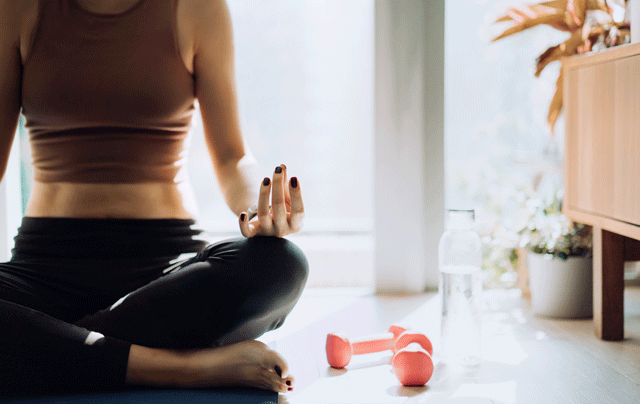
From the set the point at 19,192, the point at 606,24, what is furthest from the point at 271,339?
the point at 606,24

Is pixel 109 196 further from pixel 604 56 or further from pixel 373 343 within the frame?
pixel 604 56

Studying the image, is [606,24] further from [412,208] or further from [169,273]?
[169,273]

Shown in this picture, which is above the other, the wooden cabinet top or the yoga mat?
the wooden cabinet top

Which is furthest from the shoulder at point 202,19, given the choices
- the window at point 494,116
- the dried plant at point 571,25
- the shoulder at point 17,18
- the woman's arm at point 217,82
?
the window at point 494,116

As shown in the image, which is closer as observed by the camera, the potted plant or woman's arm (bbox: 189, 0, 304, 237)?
woman's arm (bbox: 189, 0, 304, 237)

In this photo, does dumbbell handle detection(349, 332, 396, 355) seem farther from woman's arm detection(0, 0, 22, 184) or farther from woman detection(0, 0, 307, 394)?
woman's arm detection(0, 0, 22, 184)

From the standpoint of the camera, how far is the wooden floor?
109 centimetres

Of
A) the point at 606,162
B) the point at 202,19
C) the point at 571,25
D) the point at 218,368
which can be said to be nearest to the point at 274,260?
the point at 218,368

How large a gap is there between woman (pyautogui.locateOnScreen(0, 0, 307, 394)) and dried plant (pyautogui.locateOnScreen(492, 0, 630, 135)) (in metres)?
0.87

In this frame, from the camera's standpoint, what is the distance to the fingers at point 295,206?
0.97 meters

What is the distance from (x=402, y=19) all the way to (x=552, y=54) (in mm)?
459

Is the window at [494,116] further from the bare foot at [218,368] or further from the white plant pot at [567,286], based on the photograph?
the bare foot at [218,368]

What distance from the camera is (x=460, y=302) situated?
1357 millimetres

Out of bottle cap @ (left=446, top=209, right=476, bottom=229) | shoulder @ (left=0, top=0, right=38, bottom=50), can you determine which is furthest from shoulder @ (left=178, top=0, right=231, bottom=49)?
bottle cap @ (left=446, top=209, right=476, bottom=229)
